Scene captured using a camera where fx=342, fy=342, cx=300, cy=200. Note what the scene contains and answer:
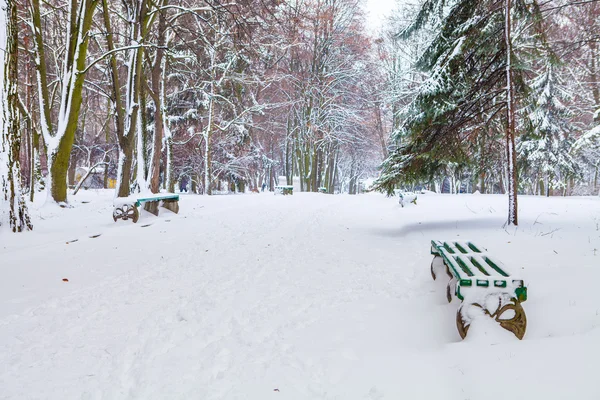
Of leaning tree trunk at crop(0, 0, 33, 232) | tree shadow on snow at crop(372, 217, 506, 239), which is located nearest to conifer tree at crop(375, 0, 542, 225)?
tree shadow on snow at crop(372, 217, 506, 239)

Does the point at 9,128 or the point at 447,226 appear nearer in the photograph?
A: the point at 9,128

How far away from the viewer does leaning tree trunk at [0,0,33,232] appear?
622cm

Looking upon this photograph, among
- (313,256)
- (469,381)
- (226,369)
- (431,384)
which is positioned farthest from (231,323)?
(313,256)

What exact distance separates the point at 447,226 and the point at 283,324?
599cm

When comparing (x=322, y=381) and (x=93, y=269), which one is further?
(x=93, y=269)

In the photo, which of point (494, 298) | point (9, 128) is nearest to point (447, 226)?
point (494, 298)

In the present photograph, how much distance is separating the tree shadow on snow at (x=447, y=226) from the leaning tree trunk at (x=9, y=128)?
7748 mm

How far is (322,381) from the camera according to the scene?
2.48 meters

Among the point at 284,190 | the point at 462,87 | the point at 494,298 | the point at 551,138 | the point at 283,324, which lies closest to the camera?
the point at 494,298

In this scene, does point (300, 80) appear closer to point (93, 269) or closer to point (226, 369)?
point (93, 269)

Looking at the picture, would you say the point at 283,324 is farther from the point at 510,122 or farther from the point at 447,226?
the point at 510,122

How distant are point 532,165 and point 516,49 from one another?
57.1ft

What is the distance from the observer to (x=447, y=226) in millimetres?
8102

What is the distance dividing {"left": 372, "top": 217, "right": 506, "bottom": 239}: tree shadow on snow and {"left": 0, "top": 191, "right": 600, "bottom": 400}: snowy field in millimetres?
623
